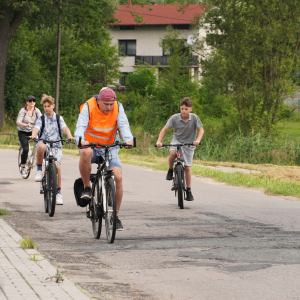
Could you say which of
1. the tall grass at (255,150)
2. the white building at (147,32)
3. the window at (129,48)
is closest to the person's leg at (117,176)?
the tall grass at (255,150)

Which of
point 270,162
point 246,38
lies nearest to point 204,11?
point 246,38

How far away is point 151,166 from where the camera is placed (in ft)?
61.1

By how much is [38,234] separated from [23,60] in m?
31.2

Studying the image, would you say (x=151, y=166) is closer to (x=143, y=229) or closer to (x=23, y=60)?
(x=143, y=229)

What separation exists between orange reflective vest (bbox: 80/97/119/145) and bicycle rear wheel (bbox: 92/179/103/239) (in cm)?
53

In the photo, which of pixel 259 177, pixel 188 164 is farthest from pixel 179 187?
pixel 259 177

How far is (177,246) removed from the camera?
6.91 meters

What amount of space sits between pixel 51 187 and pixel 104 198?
7.84 feet

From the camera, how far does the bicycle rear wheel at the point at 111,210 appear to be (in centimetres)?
691

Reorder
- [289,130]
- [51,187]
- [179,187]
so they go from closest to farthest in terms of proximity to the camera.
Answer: [51,187]
[179,187]
[289,130]

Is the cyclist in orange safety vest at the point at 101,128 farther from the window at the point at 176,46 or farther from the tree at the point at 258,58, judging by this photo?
the window at the point at 176,46

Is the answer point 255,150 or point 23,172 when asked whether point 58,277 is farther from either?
point 255,150

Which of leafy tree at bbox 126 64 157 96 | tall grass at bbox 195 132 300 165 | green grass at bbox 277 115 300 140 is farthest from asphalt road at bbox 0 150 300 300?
leafy tree at bbox 126 64 157 96

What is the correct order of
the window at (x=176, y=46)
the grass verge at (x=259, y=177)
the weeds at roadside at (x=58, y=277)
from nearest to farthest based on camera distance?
the weeds at roadside at (x=58, y=277) → the grass verge at (x=259, y=177) → the window at (x=176, y=46)
